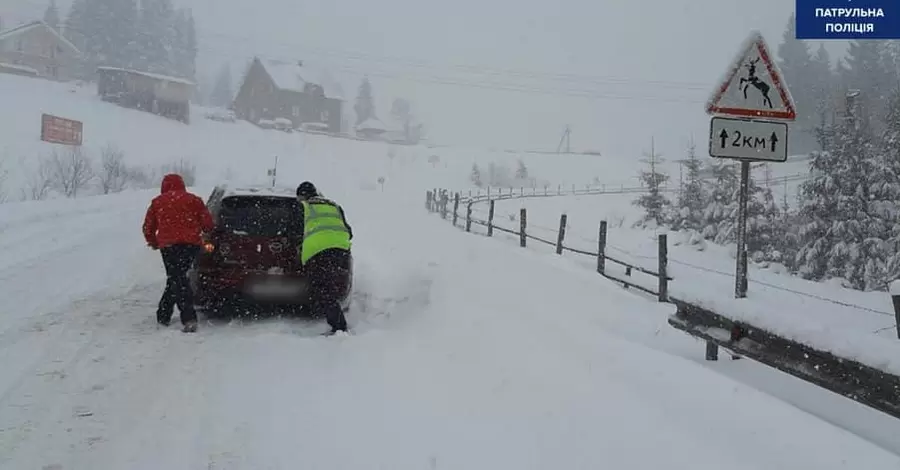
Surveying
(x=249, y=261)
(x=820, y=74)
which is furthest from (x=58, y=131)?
(x=820, y=74)

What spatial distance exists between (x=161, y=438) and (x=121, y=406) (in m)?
0.75

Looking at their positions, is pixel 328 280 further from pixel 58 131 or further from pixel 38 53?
pixel 38 53

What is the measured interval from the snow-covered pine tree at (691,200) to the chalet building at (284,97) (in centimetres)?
5560

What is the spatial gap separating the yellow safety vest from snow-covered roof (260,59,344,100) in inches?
3032

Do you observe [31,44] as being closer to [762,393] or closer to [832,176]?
[832,176]

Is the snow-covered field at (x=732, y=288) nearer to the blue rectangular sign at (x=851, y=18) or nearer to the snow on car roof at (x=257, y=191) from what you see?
the snow on car roof at (x=257, y=191)

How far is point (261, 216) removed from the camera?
759 centimetres

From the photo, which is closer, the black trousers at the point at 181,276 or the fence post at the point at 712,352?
the fence post at the point at 712,352

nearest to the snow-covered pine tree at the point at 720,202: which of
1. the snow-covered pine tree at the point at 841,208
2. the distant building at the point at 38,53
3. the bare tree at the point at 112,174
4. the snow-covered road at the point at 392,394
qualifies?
the snow-covered pine tree at the point at 841,208

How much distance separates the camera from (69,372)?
5.38 m

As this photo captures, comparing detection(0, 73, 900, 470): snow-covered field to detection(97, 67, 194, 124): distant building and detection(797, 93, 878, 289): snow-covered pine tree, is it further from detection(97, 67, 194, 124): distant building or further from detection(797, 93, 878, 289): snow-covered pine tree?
detection(97, 67, 194, 124): distant building

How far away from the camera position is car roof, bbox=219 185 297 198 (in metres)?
7.77

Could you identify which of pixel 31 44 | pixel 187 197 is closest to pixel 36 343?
pixel 187 197

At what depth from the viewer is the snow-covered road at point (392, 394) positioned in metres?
3.88
